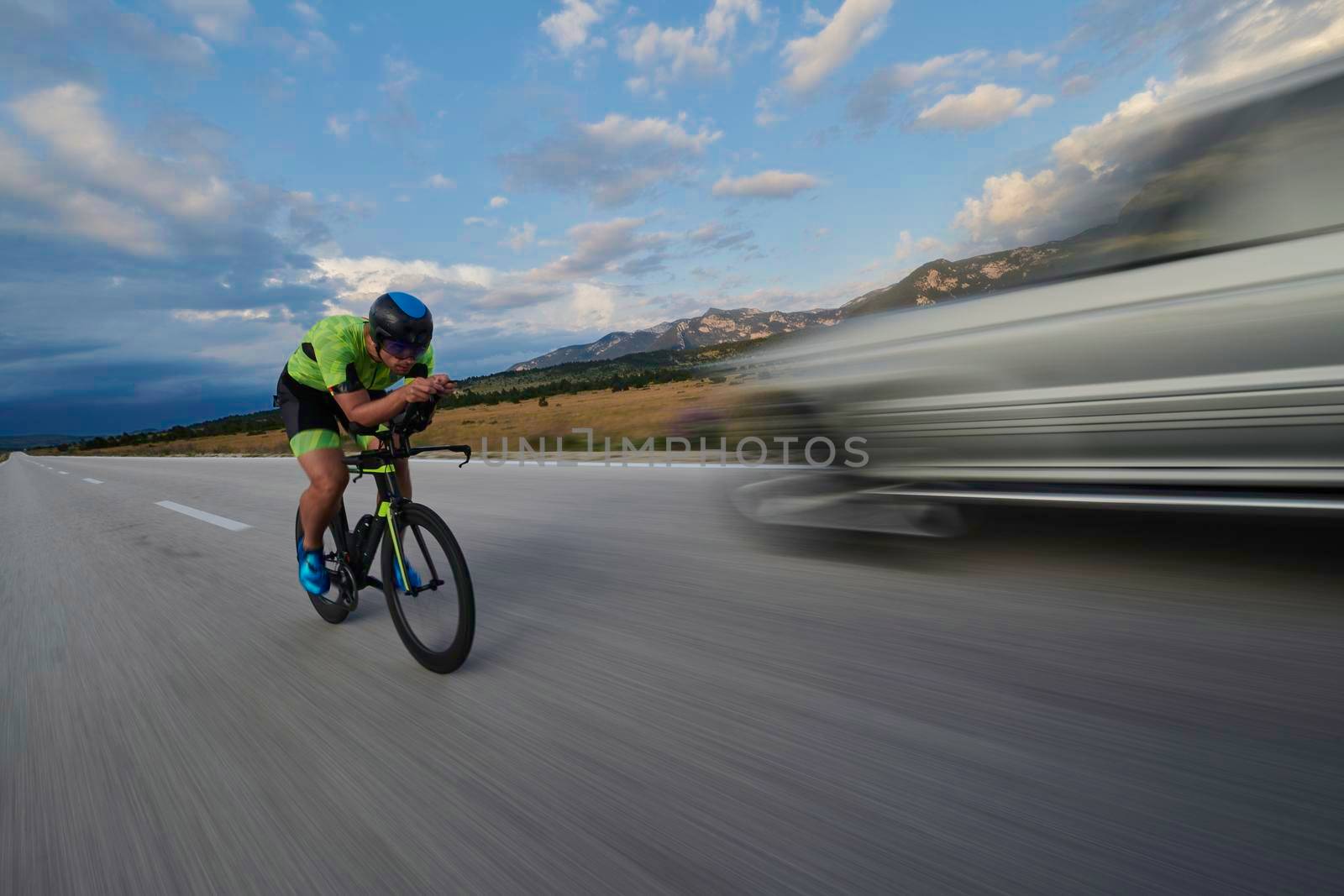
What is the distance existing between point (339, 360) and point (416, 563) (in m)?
0.85

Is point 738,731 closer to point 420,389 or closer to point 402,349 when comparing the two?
point 420,389

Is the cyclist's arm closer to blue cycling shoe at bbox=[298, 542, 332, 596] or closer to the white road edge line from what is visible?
blue cycling shoe at bbox=[298, 542, 332, 596]

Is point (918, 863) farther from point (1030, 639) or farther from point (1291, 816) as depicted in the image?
point (1030, 639)

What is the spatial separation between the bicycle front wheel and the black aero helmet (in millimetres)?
614

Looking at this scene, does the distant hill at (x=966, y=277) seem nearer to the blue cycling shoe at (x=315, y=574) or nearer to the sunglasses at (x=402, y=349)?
the sunglasses at (x=402, y=349)

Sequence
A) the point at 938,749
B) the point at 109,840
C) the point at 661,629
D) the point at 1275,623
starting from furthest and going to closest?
1. the point at 661,629
2. the point at 1275,623
3. the point at 938,749
4. the point at 109,840

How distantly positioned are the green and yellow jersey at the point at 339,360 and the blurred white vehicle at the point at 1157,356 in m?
2.29

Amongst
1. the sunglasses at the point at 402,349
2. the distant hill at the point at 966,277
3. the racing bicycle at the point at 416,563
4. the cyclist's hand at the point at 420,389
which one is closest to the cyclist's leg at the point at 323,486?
the racing bicycle at the point at 416,563

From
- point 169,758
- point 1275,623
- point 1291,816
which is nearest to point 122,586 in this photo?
point 169,758

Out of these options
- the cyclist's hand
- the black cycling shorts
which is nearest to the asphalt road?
the black cycling shorts

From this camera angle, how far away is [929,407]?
144 inches

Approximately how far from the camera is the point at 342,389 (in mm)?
2693

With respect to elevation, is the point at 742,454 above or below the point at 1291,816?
above

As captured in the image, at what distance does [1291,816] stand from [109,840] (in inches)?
111
